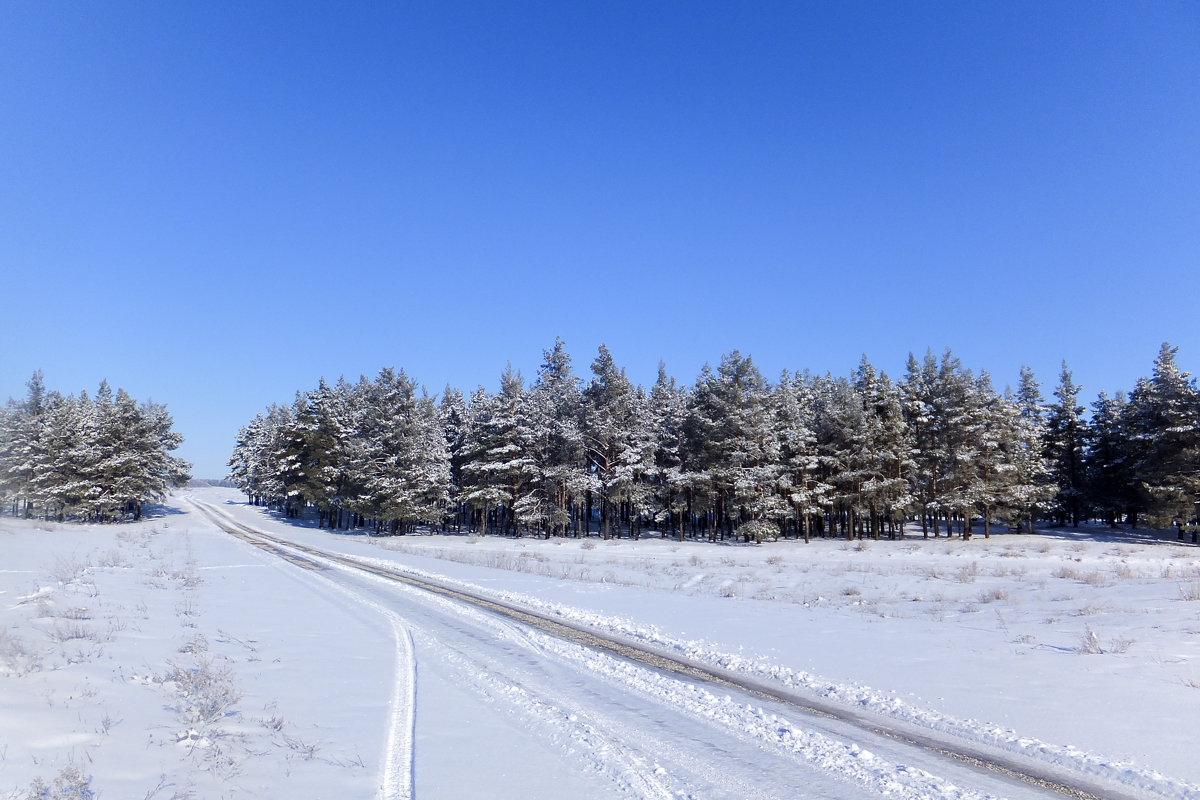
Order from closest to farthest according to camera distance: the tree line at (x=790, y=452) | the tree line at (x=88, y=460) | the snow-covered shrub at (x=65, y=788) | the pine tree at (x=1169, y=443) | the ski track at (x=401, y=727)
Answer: the snow-covered shrub at (x=65, y=788) < the ski track at (x=401, y=727) < the pine tree at (x=1169, y=443) < the tree line at (x=790, y=452) < the tree line at (x=88, y=460)

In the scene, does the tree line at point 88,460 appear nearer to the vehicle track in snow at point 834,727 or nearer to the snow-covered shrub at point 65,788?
the vehicle track in snow at point 834,727

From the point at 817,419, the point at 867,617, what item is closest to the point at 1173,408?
the point at 817,419

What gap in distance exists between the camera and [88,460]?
204ft

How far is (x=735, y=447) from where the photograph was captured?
48.0m

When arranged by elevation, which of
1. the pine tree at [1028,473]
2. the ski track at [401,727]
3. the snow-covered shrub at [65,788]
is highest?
the pine tree at [1028,473]

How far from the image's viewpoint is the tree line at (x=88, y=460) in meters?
58.6

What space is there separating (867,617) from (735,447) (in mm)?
33948

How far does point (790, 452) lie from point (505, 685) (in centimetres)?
4830

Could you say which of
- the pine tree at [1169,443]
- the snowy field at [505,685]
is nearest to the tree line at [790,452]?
the pine tree at [1169,443]

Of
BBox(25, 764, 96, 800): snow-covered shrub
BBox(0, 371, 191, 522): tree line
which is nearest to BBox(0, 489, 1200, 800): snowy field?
BBox(25, 764, 96, 800): snow-covered shrub

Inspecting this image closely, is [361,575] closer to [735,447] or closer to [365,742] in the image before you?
[365,742]

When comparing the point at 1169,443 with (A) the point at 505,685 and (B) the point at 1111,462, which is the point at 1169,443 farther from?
(A) the point at 505,685

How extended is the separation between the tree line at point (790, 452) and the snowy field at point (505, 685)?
31.2 meters

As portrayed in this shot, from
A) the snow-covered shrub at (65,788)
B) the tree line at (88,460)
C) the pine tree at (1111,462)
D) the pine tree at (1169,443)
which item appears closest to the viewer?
the snow-covered shrub at (65,788)
